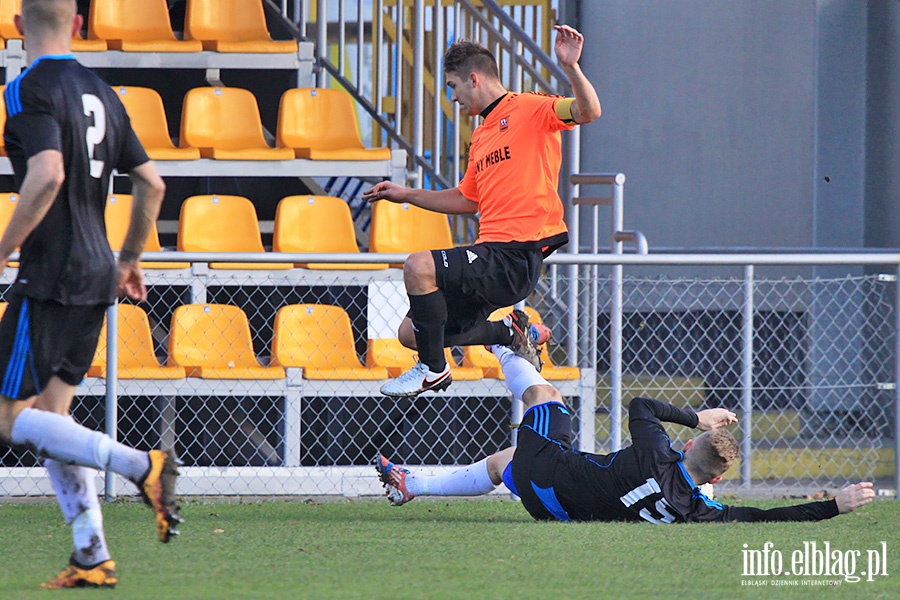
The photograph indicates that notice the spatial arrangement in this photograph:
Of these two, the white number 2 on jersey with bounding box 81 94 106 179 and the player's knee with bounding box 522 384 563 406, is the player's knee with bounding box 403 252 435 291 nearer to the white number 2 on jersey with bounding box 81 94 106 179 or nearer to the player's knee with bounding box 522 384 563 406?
the player's knee with bounding box 522 384 563 406

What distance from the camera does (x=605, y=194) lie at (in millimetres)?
10172

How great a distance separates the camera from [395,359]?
23.3ft

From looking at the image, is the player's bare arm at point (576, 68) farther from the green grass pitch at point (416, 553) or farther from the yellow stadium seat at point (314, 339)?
the yellow stadium seat at point (314, 339)

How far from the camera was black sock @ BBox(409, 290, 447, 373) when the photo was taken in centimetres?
539

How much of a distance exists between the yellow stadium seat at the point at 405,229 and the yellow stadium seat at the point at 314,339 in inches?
30.0

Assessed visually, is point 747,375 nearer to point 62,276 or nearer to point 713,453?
point 713,453

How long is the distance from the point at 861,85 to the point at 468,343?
5478mm

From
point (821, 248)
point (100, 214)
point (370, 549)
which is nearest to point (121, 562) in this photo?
point (370, 549)

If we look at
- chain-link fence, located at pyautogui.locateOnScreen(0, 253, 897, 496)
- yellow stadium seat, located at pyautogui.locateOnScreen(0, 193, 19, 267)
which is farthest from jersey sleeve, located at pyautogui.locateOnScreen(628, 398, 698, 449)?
yellow stadium seat, located at pyautogui.locateOnScreen(0, 193, 19, 267)

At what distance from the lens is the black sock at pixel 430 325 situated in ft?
17.7

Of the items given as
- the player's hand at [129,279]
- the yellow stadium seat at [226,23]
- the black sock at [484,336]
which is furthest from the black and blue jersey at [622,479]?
the yellow stadium seat at [226,23]

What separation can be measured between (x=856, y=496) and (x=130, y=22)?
6.05 m

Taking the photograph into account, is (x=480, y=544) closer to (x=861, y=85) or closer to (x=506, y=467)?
(x=506, y=467)

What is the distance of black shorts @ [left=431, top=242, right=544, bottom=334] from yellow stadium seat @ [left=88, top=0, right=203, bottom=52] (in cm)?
398
